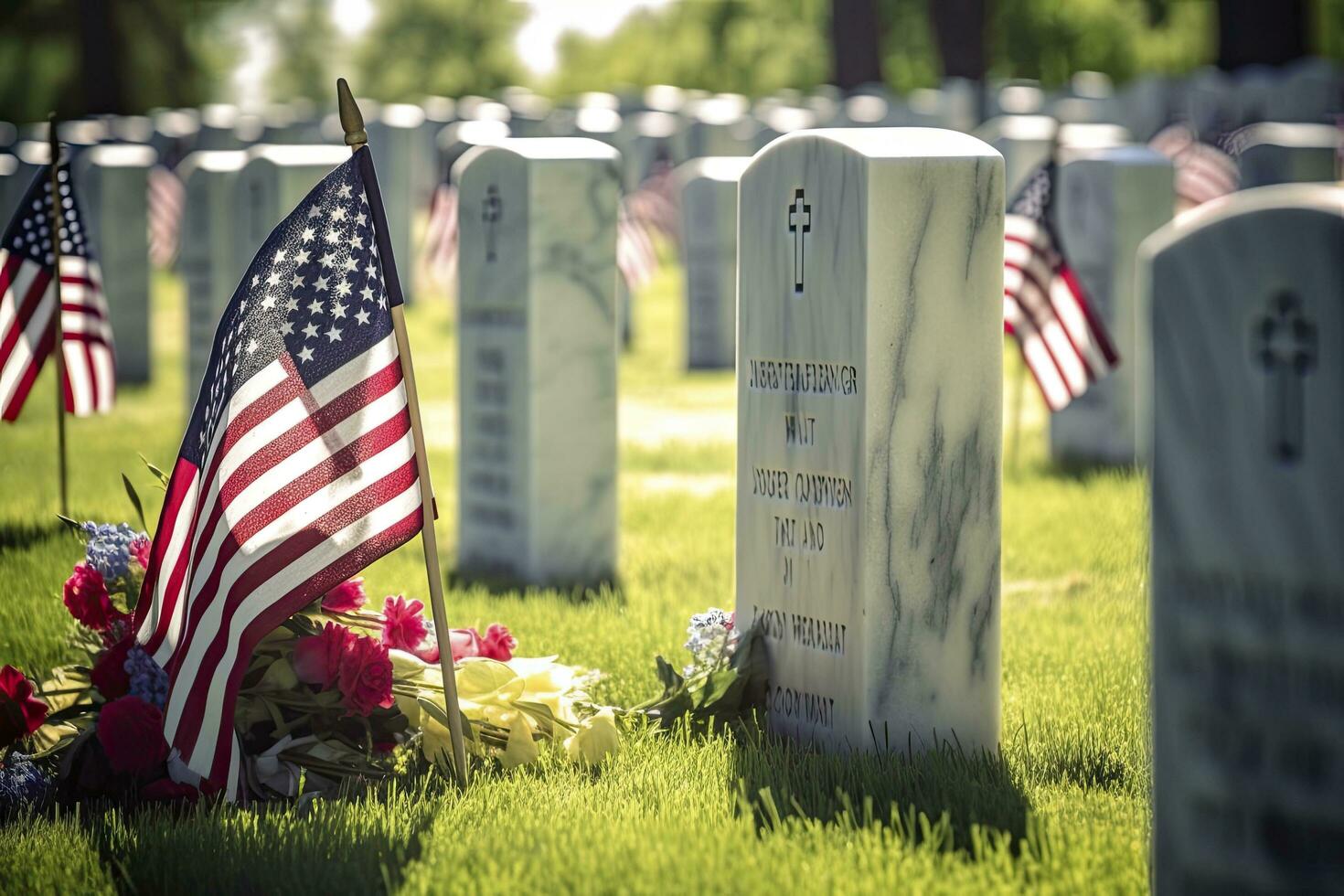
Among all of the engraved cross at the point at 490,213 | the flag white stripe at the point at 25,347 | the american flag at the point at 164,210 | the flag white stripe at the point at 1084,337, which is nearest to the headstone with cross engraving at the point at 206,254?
the flag white stripe at the point at 25,347

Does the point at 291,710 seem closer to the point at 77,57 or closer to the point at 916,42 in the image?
the point at 77,57

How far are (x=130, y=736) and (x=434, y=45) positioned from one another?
78.0m

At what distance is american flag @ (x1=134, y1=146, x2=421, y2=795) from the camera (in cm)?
417

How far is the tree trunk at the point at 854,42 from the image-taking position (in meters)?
31.6

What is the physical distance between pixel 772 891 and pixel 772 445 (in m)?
1.87

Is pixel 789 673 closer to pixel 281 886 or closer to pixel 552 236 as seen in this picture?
pixel 281 886

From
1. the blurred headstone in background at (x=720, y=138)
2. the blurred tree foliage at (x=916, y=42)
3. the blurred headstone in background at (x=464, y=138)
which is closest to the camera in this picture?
the blurred headstone in background at (x=464, y=138)

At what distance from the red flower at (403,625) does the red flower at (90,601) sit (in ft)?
2.52

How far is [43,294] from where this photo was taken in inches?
320

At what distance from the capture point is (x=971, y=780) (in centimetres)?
443

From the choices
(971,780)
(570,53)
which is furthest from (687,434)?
(570,53)

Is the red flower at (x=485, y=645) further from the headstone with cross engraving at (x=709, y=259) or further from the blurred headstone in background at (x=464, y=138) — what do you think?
the blurred headstone in background at (x=464, y=138)

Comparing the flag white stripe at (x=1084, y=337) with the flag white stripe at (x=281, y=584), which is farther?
the flag white stripe at (x=1084, y=337)

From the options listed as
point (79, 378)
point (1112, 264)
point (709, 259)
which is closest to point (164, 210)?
point (709, 259)
